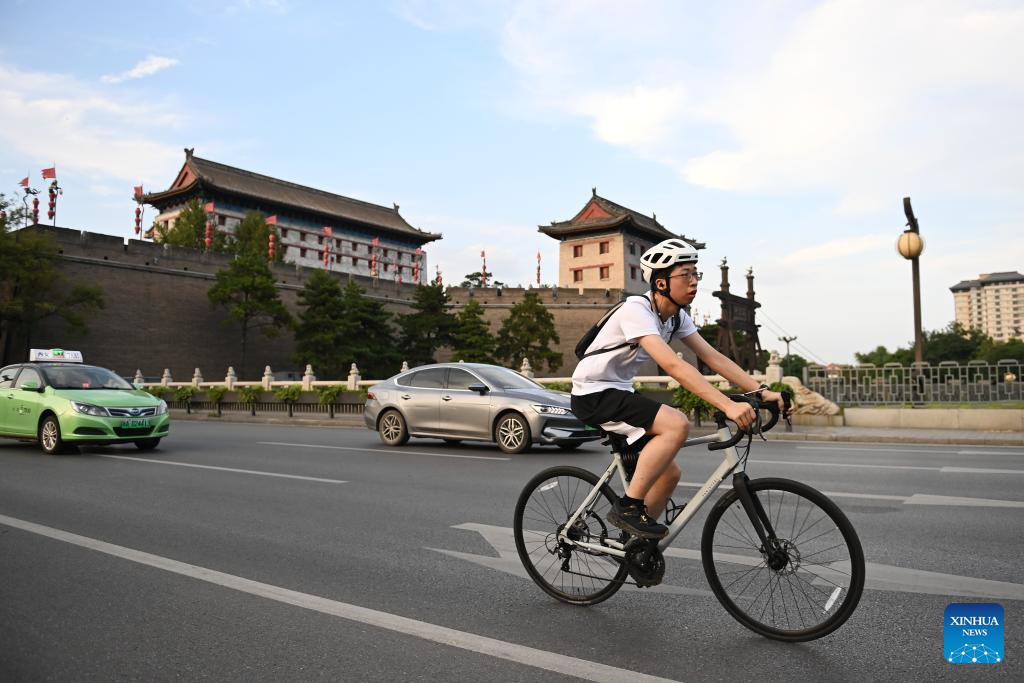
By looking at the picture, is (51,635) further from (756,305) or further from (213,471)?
(756,305)

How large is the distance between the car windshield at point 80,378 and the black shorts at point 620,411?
11082 mm

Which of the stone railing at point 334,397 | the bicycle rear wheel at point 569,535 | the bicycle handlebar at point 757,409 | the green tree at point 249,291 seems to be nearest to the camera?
the bicycle handlebar at point 757,409

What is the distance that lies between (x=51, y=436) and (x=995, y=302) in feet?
657

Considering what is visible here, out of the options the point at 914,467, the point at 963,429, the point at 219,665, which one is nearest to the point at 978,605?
the point at 219,665

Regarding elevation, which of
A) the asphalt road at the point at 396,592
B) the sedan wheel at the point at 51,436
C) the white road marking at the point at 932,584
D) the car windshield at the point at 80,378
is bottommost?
the asphalt road at the point at 396,592

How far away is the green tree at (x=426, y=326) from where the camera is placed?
161 feet

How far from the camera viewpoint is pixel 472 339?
48.5 m

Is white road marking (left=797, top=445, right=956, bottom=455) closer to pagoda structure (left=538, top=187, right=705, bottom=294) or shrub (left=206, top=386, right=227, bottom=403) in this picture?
shrub (left=206, top=386, right=227, bottom=403)

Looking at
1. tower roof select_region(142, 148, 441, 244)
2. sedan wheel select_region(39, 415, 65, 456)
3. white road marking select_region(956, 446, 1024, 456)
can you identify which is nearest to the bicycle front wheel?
white road marking select_region(956, 446, 1024, 456)

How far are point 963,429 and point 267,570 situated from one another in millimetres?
15501

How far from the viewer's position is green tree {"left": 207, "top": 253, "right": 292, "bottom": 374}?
4491 cm

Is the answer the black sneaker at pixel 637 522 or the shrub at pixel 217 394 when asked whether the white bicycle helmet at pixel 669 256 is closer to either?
the black sneaker at pixel 637 522

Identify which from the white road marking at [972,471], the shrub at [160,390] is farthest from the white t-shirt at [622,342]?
the shrub at [160,390]

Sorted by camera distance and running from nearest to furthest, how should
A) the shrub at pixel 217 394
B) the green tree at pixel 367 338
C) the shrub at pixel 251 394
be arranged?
1. the shrub at pixel 251 394
2. the shrub at pixel 217 394
3. the green tree at pixel 367 338
